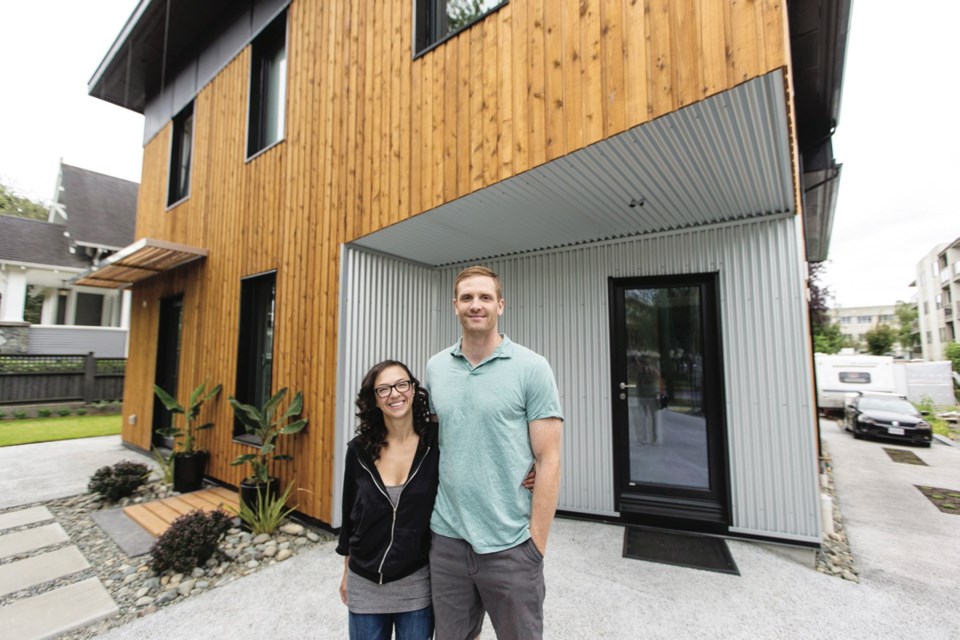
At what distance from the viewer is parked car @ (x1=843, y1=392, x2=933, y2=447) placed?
8.32m

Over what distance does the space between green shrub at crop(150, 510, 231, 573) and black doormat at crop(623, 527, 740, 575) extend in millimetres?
3248

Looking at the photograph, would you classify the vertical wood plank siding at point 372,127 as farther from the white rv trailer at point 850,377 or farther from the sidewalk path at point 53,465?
the white rv trailer at point 850,377

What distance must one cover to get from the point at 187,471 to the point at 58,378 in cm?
1012

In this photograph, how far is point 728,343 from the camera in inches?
136

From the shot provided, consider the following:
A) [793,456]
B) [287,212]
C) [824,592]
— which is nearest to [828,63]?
[793,456]

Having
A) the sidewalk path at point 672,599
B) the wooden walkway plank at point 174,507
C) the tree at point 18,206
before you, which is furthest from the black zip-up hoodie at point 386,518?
the tree at point 18,206

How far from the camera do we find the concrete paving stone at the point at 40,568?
9.58 ft

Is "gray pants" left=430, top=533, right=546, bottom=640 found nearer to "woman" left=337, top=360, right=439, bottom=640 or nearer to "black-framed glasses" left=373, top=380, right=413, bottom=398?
"woman" left=337, top=360, right=439, bottom=640

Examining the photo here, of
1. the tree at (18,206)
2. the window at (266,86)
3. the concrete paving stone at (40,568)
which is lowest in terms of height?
the concrete paving stone at (40,568)

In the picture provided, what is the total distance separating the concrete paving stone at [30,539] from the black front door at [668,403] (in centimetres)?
528

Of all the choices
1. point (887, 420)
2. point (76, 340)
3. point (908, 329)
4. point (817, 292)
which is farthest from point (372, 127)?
point (908, 329)

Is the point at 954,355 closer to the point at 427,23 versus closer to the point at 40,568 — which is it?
the point at 427,23

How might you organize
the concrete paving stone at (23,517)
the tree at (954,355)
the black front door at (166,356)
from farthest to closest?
1. the tree at (954,355)
2. the black front door at (166,356)
3. the concrete paving stone at (23,517)

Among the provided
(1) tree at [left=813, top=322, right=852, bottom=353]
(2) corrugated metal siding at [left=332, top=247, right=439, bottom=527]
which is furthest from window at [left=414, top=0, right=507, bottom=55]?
(1) tree at [left=813, top=322, right=852, bottom=353]
